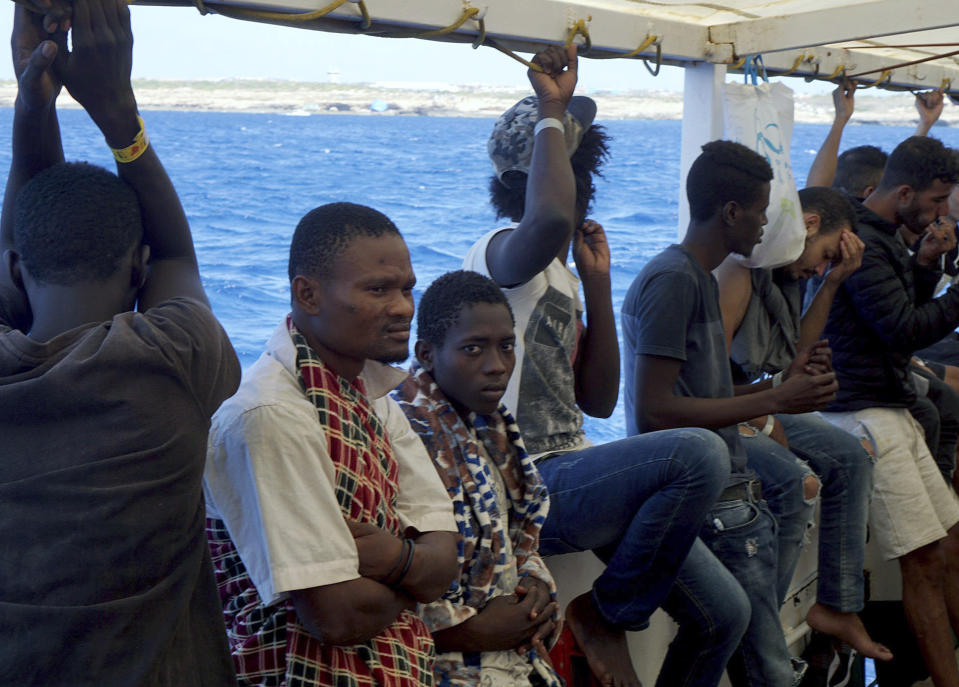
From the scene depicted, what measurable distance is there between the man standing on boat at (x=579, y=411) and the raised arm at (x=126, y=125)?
97 centimetres

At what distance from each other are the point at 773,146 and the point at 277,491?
2.50m

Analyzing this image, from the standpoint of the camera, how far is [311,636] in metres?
1.80

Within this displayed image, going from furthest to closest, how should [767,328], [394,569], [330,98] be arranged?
1. [330,98]
2. [767,328]
3. [394,569]

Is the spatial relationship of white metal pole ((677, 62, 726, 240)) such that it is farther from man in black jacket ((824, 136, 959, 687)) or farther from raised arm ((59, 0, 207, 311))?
raised arm ((59, 0, 207, 311))

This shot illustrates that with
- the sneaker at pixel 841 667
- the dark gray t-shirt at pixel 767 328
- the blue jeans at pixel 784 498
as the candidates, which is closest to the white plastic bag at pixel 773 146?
the dark gray t-shirt at pixel 767 328

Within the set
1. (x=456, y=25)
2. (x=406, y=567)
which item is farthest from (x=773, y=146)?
(x=406, y=567)

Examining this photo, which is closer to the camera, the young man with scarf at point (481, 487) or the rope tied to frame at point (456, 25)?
the young man with scarf at point (481, 487)

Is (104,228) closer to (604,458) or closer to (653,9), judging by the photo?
(604,458)

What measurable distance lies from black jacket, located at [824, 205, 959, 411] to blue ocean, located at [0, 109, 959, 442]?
26.5 feet

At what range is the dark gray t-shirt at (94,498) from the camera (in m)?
1.46

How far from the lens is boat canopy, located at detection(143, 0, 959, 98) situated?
7.64 feet

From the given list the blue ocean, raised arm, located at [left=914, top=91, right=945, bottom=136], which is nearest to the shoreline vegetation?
the blue ocean

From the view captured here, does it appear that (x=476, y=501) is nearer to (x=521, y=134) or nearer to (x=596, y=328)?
(x=596, y=328)

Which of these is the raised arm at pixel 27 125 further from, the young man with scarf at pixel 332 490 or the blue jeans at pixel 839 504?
the blue jeans at pixel 839 504
